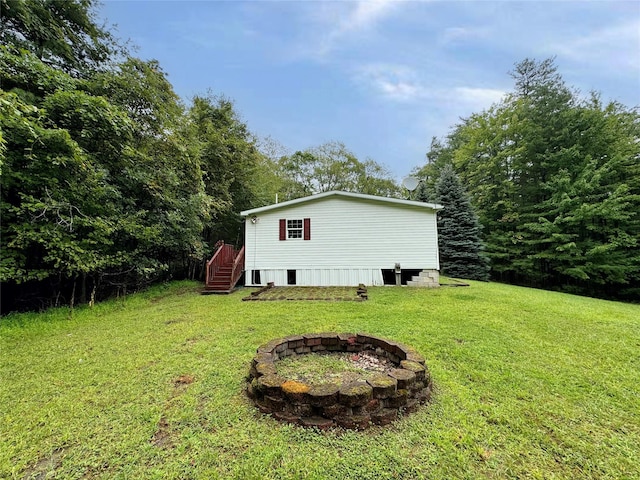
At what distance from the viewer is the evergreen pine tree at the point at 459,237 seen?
12.8 m

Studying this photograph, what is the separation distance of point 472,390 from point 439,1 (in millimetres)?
9665

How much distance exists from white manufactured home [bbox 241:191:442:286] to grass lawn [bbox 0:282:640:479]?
15.2 feet

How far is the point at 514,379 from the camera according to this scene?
285 centimetres

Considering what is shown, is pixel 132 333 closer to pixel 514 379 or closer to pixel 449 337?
pixel 449 337

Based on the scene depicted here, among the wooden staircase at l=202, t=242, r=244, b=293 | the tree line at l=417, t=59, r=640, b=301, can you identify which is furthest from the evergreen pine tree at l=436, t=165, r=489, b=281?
the wooden staircase at l=202, t=242, r=244, b=293

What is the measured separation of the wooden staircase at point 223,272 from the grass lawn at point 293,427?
408 centimetres

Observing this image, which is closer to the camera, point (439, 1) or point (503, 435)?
point (503, 435)

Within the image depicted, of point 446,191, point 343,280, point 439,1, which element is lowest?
point 343,280

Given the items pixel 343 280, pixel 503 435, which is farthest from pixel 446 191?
pixel 503 435

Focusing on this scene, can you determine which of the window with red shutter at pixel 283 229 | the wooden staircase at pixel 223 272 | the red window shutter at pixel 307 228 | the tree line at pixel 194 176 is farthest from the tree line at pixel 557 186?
the wooden staircase at pixel 223 272

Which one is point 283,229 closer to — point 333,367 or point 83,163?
point 83,163

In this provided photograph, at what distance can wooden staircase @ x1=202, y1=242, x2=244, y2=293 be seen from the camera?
9016mm

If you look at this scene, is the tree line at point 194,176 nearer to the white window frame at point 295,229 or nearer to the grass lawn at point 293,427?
the grass lawn at point 293,427

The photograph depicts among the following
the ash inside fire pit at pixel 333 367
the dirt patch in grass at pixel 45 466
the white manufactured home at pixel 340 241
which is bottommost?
the dirt patch in grass at pixel 45 466
